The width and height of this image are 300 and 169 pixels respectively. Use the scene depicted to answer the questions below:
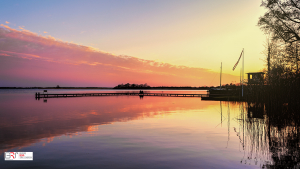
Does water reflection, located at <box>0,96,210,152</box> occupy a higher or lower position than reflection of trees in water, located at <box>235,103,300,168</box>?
lower

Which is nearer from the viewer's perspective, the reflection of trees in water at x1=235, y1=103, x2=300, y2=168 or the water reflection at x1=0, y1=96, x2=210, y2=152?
the reflection of trees in water at x1=235, y1=103, x2=300, y2=168

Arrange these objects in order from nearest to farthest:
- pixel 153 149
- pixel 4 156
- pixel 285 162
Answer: pixel 285 162
pixel 4 156
pixel 153 149

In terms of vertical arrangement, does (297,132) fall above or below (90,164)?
above

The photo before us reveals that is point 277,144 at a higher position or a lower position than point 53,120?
higher

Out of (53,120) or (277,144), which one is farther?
(53,120)

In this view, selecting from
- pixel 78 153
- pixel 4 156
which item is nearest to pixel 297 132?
pixel 78 153

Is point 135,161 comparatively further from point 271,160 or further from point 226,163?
point 271,160

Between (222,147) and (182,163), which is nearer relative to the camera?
(182,163)

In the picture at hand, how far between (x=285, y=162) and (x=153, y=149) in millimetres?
6513

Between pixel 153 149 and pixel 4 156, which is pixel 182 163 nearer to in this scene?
pixel 153 149

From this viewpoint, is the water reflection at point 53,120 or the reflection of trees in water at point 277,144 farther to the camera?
the water reflection at point 53,120

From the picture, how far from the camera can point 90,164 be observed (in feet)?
31.0

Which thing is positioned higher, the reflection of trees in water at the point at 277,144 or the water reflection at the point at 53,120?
the reflection of trees in water at the point at 277,144

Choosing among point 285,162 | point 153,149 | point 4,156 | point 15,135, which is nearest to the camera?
point 285,162
